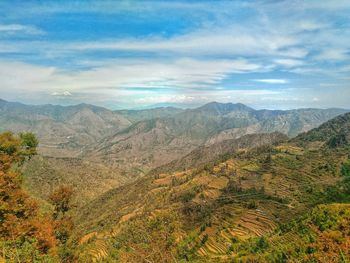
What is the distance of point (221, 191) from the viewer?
331ft

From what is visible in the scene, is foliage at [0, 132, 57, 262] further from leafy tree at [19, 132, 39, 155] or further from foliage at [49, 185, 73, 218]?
leafy tree at [19, 132, 39, 155]

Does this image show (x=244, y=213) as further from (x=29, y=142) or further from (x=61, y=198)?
(x=29, y=142)

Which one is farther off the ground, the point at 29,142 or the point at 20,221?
the point at 29,142

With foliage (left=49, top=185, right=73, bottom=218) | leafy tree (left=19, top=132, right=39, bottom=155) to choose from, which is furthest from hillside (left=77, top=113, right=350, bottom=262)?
leafy tree (left=19, top=132, right=39, bottom=155)

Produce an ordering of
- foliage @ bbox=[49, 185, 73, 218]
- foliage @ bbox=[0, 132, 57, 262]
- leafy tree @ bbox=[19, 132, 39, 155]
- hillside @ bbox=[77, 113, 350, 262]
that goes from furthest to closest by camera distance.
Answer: leafy tree @ bbox=[19, 132, 39, 155]
hillside @ bbox=[77, 113, 350, 262]
foliage @ bbox=[49, 185, 73, 218]
foliage @ bbox=[0, 132, 57, 262]

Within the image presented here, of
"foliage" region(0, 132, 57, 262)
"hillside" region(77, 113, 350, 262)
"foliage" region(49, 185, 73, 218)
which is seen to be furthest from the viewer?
"hillside" region(77, 113, 350, 262)

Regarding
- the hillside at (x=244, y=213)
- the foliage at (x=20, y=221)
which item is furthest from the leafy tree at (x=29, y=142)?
the hillside at (x=244, y=213)

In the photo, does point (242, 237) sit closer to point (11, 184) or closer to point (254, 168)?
point (11, 184)

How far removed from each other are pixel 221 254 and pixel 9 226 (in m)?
37.3

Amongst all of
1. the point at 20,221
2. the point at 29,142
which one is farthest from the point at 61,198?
the point at 20,221

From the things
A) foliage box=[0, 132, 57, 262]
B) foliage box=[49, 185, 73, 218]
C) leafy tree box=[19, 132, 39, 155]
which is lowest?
foliage box=[49, 185, 73, 218]

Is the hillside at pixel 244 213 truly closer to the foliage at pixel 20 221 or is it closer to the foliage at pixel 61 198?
the foliage at pixel 20 221

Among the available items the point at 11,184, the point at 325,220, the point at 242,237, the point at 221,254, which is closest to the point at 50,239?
the point at 11,184

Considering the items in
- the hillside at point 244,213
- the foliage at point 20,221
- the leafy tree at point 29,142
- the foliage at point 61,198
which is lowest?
the hillside at point 244,213
